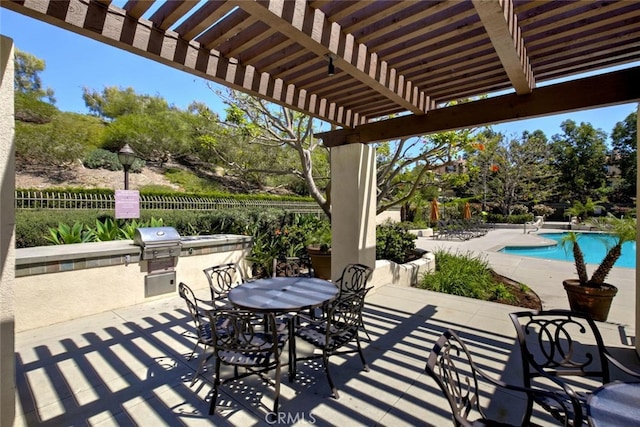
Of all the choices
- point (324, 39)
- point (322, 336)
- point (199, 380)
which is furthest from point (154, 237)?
point (324, 39)

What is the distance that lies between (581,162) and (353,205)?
27.4 metres

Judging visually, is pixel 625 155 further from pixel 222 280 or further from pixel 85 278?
pixel 85 278

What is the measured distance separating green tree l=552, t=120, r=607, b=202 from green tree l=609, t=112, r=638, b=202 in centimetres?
106

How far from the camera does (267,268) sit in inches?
226

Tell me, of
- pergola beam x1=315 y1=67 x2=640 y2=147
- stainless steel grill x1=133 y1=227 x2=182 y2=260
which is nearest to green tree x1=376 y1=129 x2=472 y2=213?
pergola beam x1=315 y1=67 x2=640 y2=147

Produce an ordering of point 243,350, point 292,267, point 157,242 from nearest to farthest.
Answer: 1. point 243,350
2. point 157,242
3. point 292,267

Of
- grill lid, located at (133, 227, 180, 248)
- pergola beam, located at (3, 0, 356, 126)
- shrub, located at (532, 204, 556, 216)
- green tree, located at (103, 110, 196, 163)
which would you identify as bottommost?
grill lid, located at (133, 227, 180, 248)

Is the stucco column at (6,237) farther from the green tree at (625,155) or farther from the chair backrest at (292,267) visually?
the green tree at (625,155)

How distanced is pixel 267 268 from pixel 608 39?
5.36m

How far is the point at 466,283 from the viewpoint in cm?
514

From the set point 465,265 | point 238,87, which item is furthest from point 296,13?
point 465,265

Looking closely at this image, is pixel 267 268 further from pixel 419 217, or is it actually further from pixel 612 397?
pixel 419 217

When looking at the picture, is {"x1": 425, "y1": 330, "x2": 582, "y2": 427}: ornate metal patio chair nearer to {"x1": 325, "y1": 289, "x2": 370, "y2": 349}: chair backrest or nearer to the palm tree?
{"x1": 325, "y1": 289, "x2": 370, "y2": 349}: chair backrest

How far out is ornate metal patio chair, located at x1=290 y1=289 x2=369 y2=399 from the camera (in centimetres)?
231
